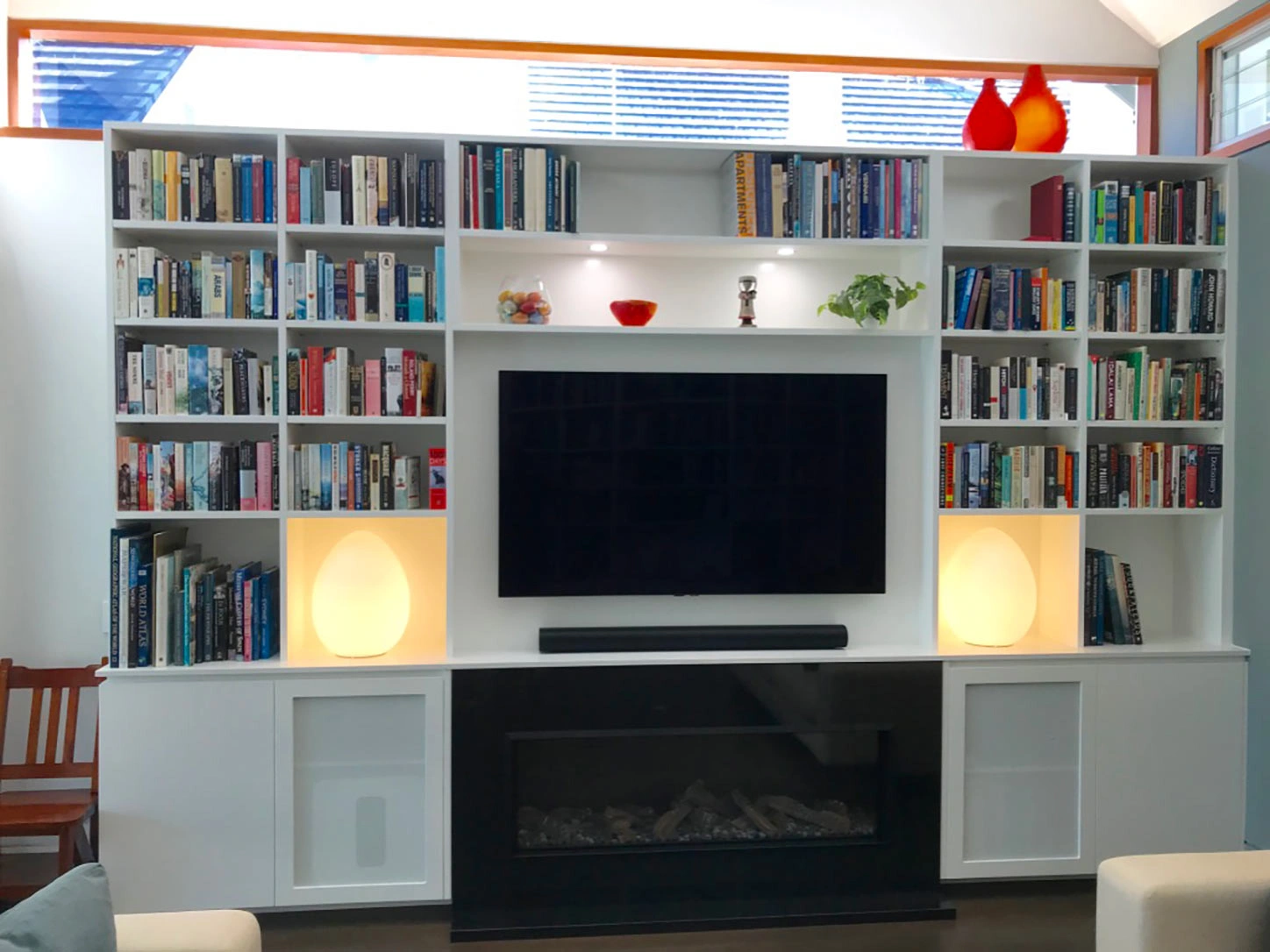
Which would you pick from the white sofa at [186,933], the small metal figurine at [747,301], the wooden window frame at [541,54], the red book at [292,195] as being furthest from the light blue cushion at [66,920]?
the wooden window frame at [541,54]

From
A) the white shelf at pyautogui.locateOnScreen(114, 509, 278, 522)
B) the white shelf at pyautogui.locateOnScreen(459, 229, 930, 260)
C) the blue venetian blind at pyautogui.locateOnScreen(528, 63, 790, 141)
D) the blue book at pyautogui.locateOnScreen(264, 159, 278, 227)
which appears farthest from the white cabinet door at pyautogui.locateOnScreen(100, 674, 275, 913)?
the blue venetian blind at pyautogui.locateOnScreen(528, 63, 790, 141)

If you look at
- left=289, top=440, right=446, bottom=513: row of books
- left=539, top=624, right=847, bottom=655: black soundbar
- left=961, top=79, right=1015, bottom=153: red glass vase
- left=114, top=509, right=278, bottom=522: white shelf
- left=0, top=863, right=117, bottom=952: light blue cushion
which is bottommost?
left=0, top=863, right=117, bottom=952: light blue cushion

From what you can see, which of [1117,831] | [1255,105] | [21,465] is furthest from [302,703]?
[1255,105]

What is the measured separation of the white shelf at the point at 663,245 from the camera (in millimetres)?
3082

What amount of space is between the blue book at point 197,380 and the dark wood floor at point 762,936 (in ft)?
5.16

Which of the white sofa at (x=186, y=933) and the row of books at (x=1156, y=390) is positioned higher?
the row of books at (x=1156, y=390)

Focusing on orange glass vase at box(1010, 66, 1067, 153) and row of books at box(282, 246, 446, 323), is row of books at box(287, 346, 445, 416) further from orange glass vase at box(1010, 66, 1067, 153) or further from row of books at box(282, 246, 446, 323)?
orange glass vase at box(1010, 66, 1067, 153)

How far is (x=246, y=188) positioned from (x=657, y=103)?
1486 millimetres

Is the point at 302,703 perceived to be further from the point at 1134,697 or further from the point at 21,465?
the point at 1134,697

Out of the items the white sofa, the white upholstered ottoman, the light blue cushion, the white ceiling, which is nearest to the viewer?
the light blue cushion

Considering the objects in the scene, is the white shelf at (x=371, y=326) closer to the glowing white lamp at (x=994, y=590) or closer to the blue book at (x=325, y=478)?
the blue book at (x=325, y=478)

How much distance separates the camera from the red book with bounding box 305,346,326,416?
3.01 metres

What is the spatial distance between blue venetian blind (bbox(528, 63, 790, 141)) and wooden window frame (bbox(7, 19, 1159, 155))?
0.15 feet

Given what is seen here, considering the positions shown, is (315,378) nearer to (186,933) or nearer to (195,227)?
(195,227)
